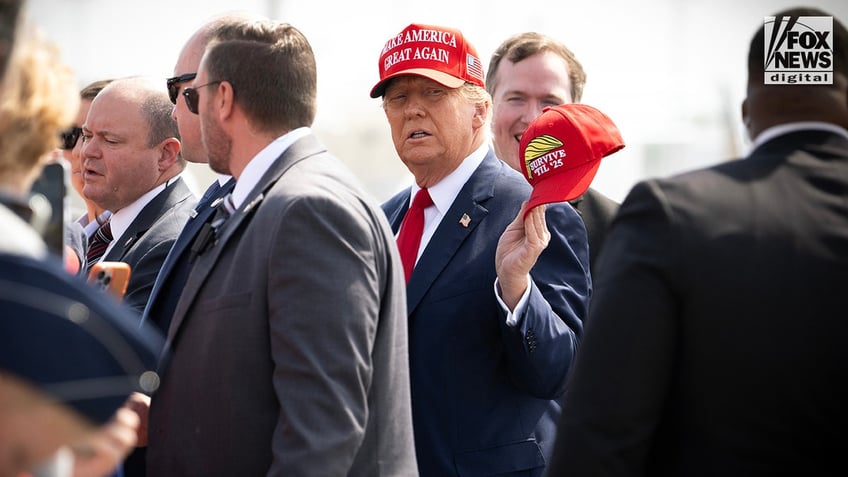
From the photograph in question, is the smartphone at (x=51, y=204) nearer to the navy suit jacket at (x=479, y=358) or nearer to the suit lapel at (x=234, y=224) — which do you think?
the suit lapel at (x=234, y=224)

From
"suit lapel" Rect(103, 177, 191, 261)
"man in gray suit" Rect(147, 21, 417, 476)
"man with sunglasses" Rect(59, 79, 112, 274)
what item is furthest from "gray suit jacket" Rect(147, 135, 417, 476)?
"man with sunglasses" Rect(59, 79, 112, 274)

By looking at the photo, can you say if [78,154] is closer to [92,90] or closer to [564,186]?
[92,90]

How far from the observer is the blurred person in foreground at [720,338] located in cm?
216

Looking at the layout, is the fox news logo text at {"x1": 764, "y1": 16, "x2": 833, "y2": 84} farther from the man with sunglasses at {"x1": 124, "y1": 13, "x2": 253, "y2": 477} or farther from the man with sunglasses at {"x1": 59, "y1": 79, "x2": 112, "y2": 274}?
the man with sunglasses at {"x1": 59, "y1": 79, "x2": 112, "y2": 274}

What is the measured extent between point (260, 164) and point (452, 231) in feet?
3.03

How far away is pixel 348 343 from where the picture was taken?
8.83ft

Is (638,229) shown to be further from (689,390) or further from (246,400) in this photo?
(246,400)

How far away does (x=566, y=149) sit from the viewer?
3510mm

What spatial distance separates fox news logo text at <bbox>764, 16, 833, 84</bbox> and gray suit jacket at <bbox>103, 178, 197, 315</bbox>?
2653 millimetres

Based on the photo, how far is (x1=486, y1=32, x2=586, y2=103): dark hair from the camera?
494 centimetres

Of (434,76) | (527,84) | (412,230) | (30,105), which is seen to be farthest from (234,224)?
(527,84)

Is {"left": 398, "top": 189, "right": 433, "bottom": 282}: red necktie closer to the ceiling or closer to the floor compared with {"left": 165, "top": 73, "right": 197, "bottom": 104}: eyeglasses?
closer to the floor

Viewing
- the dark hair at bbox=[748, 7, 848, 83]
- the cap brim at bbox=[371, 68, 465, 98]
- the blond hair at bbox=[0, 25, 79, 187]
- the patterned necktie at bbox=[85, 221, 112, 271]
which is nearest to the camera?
the blond hair at bbox=[0, 25, 79, 187]

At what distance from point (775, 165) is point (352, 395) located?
1264mm
